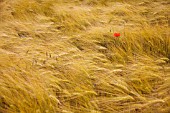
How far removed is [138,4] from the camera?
9.80 ft

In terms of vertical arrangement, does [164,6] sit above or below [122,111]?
above

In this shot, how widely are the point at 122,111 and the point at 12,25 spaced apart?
1.97 m

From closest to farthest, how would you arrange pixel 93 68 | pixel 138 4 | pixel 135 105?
pixel 135 105, pixel 93 68, pixel 138 4

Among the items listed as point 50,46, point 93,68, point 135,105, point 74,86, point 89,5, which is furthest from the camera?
point 89,5

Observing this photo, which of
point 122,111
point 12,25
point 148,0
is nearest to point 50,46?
point 12,25

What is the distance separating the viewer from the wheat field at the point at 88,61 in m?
1.46

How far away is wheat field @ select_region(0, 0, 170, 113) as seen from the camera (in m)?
1.46

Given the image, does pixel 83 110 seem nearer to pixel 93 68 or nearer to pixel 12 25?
pixel 93 68

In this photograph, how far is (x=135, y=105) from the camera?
1394 millimetres

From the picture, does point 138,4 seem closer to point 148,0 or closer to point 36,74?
point 148,0

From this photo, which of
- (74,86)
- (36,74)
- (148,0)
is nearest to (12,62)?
(36,74)

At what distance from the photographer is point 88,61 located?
1.81 metres

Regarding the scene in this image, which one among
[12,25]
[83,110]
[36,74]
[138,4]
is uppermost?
[138,4]

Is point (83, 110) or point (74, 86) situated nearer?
point (83, 110)
